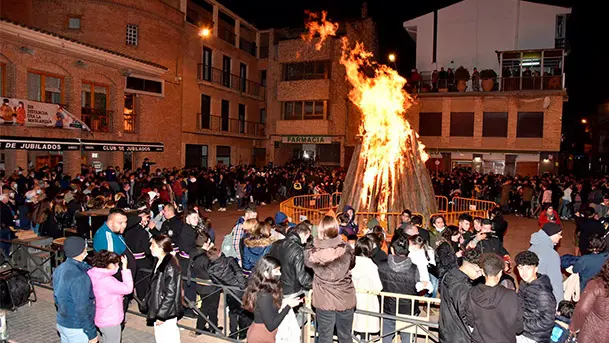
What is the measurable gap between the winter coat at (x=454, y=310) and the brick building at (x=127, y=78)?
18.4 meters

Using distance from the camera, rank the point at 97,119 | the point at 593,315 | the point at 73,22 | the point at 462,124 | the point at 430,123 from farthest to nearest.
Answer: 1. the point at 430,123
2. the point at 462,124
3. the point at 73,22
4. the point at 97,119
5. the point at 593,315

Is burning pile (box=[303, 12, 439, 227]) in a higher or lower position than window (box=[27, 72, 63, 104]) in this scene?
lower

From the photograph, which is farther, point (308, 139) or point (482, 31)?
point (308, 139)

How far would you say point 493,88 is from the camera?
31.2m

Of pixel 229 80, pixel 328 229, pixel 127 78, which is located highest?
pixel 229 80

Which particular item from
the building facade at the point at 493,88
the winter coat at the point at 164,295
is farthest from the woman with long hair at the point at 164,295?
the building facade at the point at 493,88

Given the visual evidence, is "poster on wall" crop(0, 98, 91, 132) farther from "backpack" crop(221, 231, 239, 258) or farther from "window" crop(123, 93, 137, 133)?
"backpack" crop(221, 231, 239, 258)

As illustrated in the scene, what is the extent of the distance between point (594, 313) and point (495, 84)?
99.1 ft

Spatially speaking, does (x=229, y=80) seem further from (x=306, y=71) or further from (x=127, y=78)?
(x=127, y=78)

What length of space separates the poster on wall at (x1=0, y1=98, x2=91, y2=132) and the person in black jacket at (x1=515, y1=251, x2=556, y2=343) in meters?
20.1

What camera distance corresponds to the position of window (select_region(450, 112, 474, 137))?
32.0 m

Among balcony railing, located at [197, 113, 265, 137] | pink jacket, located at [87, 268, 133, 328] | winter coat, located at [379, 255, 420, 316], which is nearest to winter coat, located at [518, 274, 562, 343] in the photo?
winter coat, located at [379, 255, 420, 316]

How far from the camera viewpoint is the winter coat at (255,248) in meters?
6.71

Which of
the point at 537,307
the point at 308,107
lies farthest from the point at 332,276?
the point at 308,107
